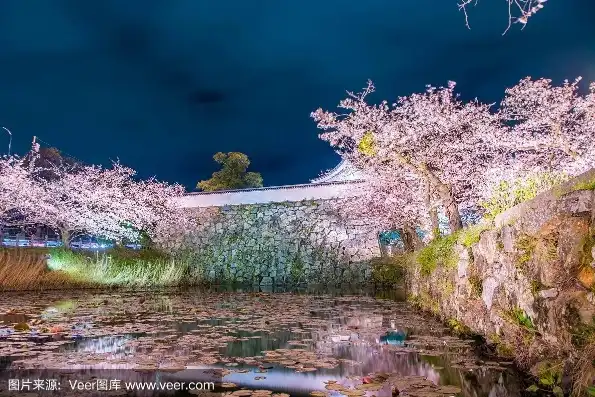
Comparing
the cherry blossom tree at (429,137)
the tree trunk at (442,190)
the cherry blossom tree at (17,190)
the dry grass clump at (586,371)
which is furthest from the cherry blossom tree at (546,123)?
the cherry blossom tree at (17,190)

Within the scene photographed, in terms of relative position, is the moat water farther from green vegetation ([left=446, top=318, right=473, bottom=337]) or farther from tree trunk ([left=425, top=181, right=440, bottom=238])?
tree trunk ([left=425, top=181, right=440, bottom=238])

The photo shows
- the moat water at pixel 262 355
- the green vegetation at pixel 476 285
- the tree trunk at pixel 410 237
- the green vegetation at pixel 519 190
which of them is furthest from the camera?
the tree trunk at pixel 410 237

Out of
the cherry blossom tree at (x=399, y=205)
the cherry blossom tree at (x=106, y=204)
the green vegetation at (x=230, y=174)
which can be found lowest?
the cherry blossom tree at (x=399, y=205)

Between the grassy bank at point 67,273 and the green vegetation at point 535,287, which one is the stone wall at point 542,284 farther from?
the grassy bank at point 67,273

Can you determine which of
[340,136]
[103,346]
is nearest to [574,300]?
[103,346]

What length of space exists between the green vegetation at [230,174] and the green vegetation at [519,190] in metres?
30.4

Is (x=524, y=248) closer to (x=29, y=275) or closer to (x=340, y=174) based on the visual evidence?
(x=29, y=275)

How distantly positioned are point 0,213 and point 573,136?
2222 centimetres

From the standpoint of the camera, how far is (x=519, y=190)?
6.07 metres

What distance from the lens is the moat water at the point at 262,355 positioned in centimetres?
359

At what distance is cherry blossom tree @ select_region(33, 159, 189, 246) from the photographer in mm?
21453

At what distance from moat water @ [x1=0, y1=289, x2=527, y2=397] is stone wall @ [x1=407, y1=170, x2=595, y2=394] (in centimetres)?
35

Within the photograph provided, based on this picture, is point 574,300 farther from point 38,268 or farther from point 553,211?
point 38,268

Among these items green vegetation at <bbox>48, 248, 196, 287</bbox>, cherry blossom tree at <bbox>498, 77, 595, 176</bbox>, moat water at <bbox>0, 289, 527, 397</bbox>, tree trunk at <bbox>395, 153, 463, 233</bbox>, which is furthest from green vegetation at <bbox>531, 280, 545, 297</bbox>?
green vegetation at <bbox>48, 248, 196, 287</bbox>
